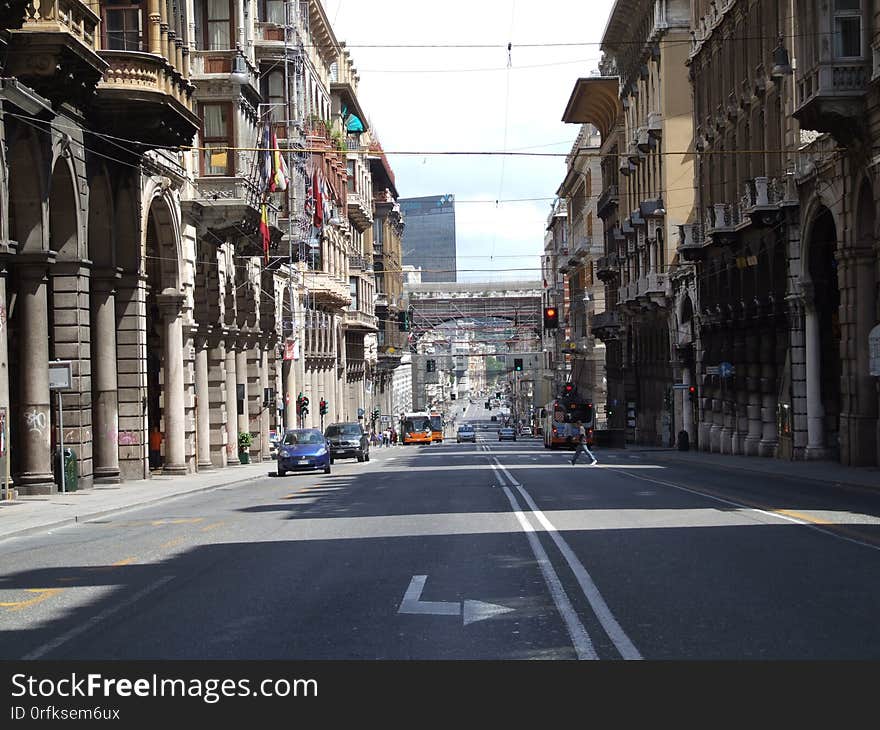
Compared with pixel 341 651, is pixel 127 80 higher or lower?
higher

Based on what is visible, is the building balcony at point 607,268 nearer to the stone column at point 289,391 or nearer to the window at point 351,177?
the window at point 351,177

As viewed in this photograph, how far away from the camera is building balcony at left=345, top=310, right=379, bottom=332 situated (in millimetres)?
Answer: 102188

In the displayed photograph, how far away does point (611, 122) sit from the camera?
97750 millimetres

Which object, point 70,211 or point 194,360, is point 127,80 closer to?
point 70,211

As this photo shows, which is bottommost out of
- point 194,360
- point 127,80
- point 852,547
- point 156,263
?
point 852,547

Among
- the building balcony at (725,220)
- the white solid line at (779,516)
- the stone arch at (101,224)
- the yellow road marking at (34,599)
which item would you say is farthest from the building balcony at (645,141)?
the yellow road marking at (34,599)

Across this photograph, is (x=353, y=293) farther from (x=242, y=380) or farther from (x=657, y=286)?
(x=242, y=380)

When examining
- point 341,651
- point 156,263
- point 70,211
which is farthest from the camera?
point 156,263

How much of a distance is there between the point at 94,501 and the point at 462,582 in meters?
18.4

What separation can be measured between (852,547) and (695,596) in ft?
15.4

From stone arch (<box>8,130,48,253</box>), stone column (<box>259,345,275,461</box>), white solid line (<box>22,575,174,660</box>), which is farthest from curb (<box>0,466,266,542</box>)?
stone column (<box>259,345,275,461</box>)

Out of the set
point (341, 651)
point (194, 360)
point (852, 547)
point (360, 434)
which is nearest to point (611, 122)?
point (360, 434)

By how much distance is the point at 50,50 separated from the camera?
30281 millimetres

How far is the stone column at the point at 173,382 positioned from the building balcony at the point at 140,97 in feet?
24.4
